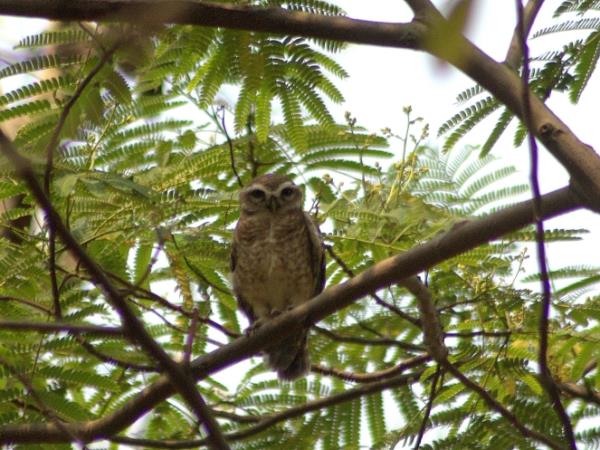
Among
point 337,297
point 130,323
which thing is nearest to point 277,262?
point 337,297

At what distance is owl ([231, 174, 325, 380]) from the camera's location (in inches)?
220

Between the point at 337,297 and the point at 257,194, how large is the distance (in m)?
2.31

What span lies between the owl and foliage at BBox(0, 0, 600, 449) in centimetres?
29

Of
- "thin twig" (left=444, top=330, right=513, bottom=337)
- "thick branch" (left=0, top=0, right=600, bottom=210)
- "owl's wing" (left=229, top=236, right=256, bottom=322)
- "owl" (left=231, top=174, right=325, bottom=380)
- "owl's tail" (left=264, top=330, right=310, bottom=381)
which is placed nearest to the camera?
"thick branch" (left=0, top=0, right=600, bottom=210)

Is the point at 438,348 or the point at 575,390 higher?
the point at 438,348

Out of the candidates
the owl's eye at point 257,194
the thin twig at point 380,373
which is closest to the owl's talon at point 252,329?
the thin twig at point 380,373

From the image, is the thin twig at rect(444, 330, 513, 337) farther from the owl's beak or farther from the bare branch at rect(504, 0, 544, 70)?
the owl's beak

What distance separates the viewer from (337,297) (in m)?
3.49

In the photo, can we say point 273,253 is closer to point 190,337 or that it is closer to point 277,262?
point 277,262

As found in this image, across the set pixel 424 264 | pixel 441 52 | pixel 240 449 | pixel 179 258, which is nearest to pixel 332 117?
pixel 179 258

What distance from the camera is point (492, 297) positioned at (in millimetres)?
4441

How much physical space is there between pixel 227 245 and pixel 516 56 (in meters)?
2.50

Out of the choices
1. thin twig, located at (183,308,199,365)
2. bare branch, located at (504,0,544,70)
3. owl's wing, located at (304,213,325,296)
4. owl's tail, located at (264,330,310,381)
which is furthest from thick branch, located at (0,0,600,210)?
owl's tail, located at (264,330,310,381)

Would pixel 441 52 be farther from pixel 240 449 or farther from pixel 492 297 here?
pixel 240 449
